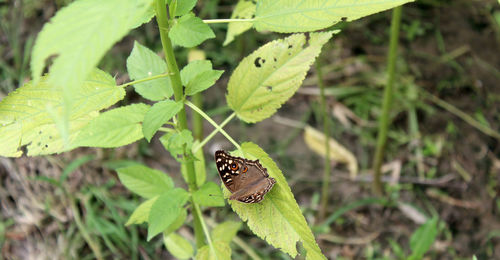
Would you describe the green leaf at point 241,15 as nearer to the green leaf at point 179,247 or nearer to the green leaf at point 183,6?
the green leaf at point 183,6

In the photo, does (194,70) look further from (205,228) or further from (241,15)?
(205,228)

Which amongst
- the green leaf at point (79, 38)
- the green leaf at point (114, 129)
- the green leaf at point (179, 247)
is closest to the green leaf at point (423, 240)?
A: the green leaf at point (179, 247)

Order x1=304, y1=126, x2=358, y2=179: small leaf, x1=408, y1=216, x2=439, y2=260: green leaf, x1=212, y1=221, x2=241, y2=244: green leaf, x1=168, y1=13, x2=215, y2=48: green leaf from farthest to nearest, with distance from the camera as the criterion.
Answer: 1. x1=304, y1=126, x2=358, y2=179: small leaf
2. x1=408, y1=216, x2=439, y2=260: green leaf
3. x1=212, y1=221, x2=241, y2=244: green leaf
4. x1=168, y1=13, x2=215, y2=48: green leaf

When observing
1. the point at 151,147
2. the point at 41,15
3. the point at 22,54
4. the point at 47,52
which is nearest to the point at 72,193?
the point at 151,147

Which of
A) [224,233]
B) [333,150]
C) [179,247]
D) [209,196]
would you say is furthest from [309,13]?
[333,150]

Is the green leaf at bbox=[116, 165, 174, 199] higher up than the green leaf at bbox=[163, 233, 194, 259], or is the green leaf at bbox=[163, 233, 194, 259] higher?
the green leaf at bbox=[116, 165, 174, 199]

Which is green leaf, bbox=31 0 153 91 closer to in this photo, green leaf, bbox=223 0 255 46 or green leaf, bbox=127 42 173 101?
green leaf, bbox=127 42 173 101

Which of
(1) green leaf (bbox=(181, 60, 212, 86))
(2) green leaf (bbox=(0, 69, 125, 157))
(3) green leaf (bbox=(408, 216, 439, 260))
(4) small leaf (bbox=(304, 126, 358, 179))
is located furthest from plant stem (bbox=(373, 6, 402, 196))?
(2) green leaf (bbox=(0, 69, 125, 157))
